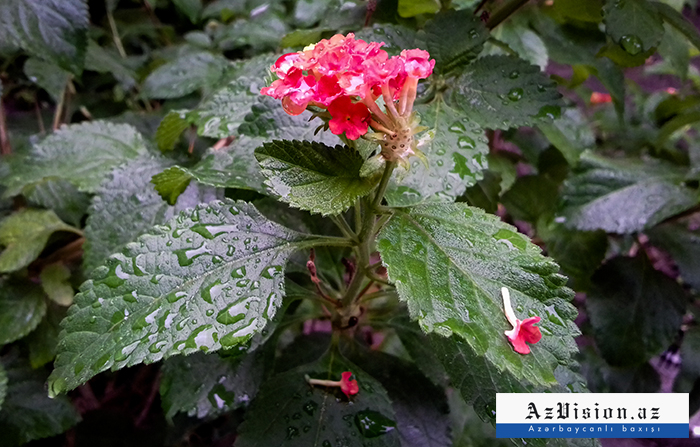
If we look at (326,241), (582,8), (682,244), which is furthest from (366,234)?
(682,244)

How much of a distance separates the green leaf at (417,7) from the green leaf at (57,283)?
2.28ft

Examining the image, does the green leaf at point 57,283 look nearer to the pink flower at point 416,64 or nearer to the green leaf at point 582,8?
the pink flower at point 416,64

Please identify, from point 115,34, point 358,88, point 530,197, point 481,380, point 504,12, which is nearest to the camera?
point 358,88

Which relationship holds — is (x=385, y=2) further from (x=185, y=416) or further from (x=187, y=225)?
(x=185, y=416)

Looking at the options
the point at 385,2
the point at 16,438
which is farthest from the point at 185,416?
the point at 385,2

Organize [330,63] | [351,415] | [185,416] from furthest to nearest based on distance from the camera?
[185,416], [351,415], [330,63]

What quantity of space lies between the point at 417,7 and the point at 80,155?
590 mm

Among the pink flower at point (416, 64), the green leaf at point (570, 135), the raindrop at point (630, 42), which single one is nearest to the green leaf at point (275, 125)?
the pink flower at point (416, 64)

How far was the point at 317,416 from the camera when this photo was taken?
520 millimetres

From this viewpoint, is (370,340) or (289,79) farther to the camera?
(370,340)

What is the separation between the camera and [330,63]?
1.19ft

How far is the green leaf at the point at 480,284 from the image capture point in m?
0.35

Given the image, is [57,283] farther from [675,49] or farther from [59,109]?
[675,49]

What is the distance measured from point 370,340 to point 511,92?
1.66 ft
